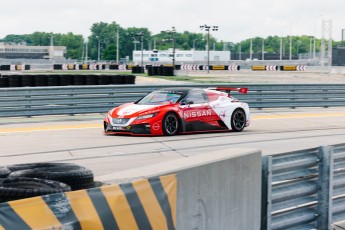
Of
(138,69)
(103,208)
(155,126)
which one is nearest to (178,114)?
(155,126)

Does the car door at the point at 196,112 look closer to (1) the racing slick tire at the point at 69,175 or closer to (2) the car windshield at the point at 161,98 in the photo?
(2) the car windshield at the point at 161,98

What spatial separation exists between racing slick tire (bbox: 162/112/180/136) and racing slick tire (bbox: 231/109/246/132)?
1.80m

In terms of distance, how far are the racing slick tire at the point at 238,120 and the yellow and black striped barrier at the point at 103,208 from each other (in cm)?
1383

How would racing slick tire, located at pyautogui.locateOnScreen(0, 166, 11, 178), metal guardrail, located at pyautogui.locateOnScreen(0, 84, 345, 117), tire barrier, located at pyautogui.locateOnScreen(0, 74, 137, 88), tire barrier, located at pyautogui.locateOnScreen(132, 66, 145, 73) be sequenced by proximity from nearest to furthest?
racing slick tire, located at pyautogui.locateOnScreen(0, 166, 11, 178)
metal guardrail, located at pyautogui.locateOnScreen(0, 84, 345, 117)
tire barrier, located at pyautogui.locateOnScreen(0, 74, 137, 88)
tire barrier, located at pyautogui.locateOnScreen(132, 66, 145, 73)

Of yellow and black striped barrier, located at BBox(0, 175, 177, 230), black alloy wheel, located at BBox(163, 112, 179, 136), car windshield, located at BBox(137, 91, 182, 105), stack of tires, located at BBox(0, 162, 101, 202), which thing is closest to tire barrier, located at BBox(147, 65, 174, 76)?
car windshield, located at BBox(137, 91, 182, 105)

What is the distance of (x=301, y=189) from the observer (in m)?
7.82

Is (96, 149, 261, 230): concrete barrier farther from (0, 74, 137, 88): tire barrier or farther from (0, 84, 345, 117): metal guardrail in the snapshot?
(0, 74, 137, 88): tire barrier

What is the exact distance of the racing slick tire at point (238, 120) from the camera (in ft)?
64.6

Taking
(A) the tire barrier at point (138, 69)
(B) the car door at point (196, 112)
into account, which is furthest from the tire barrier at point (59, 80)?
(A) the tire barrier at point (138, 69)

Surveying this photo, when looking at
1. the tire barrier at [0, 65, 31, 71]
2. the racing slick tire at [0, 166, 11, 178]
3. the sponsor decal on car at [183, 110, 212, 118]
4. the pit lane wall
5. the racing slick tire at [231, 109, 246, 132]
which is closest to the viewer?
the pit lane wall

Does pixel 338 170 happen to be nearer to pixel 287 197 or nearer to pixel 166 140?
Answer: pixel 287 197

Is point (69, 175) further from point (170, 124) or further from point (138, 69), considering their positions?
point (138, 69)

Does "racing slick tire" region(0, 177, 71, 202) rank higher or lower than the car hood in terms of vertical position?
higher

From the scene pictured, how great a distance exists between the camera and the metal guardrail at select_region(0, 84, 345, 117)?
22.9 m
